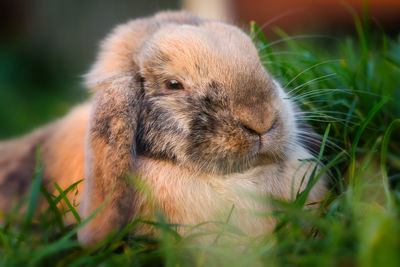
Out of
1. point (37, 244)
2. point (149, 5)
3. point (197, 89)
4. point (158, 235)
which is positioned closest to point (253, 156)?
point (197, 89)

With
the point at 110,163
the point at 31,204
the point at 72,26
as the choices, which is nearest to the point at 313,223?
the point at 110,163

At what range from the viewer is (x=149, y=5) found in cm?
855

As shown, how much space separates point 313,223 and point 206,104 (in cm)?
75

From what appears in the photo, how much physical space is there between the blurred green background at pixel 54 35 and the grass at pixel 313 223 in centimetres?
600

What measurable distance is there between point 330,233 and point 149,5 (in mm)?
7598

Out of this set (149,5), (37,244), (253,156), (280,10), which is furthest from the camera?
(149,5)

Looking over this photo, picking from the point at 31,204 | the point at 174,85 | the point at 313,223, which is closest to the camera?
the point at 313,223

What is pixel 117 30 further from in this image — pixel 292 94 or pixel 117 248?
pixel 117 248

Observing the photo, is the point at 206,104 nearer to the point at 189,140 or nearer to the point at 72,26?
the point at 189,140

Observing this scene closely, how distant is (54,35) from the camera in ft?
28.8

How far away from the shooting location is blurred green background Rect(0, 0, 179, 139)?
26.9ft

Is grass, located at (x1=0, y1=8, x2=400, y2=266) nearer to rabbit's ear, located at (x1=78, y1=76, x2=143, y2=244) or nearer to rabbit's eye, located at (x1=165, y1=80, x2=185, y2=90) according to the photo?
rabbit's ear, located at (x1=78, y1=76, x2=143, y2=244)

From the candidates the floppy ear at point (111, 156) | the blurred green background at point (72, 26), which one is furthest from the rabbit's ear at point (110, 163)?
the blurred green background at point (72, 26)

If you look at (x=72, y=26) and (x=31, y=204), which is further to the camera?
(x=72, y=26)
